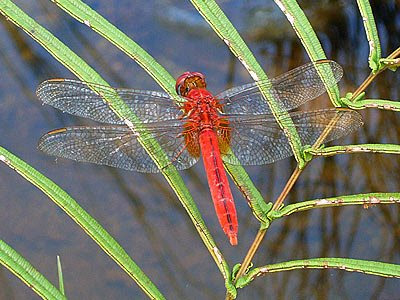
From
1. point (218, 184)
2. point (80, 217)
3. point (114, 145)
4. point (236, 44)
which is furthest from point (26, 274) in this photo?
point (236, 44)

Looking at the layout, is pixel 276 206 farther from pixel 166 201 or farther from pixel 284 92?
pixel 166 201

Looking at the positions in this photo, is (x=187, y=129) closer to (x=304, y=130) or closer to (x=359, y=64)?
(x=304, y=130)

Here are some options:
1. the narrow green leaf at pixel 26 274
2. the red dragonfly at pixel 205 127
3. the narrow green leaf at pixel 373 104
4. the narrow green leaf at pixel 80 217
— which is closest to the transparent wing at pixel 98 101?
the red dragonfly at pixel 205 127

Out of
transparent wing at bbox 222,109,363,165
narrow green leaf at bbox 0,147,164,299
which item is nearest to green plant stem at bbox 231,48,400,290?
transparent wing at bbox 222,109,363,165

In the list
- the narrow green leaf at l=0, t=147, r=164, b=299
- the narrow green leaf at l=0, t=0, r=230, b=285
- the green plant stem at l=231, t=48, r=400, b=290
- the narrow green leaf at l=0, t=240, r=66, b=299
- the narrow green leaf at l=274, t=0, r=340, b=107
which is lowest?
the narrow green leaf at l=0, t=240, r=66, b=299

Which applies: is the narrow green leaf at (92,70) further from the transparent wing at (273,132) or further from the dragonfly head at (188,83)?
the dragonfly head at (188,83)

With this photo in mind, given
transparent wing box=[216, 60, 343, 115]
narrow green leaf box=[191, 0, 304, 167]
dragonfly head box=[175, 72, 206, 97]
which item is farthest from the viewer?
dragonfly head box=[175, 72, 206, 97]

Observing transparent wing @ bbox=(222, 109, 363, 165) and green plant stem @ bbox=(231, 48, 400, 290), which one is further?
transparent wing @ bbox=(222, 109, 363, 165)

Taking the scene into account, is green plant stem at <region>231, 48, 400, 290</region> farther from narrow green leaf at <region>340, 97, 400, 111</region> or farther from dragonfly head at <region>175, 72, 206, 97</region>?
dragonfly head at <region>175, 72, 206, 97</region>
